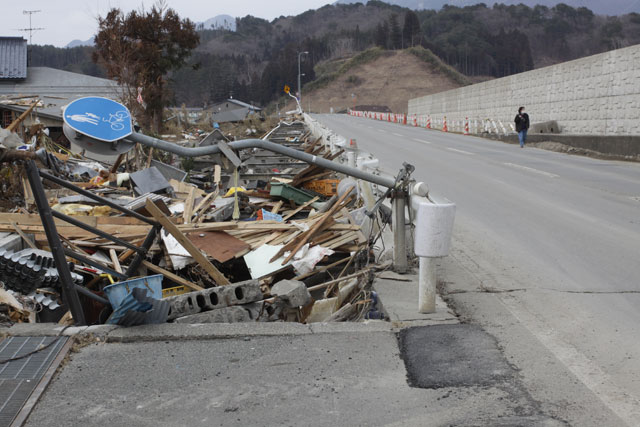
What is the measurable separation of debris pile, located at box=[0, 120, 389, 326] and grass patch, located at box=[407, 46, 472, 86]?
126517 mm

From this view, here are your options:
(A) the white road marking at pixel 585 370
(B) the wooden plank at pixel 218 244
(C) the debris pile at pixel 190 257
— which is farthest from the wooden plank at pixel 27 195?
(A) the white road marking at pixel 585 370

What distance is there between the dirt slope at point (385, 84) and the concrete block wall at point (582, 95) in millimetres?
85671

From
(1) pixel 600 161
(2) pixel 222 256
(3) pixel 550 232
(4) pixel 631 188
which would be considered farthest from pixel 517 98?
(2) pixel 222 256

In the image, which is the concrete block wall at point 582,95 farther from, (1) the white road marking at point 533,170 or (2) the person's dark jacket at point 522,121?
(1) the white road marking at point 533,170

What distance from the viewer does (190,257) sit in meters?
7.34

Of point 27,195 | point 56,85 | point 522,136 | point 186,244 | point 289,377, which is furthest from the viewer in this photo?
point 56,85

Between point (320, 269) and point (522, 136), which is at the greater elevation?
point (522, 136)

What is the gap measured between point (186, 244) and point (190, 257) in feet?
2.28

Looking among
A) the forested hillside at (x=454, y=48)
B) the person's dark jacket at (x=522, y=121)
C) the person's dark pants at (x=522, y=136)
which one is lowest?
the person's dark pants at (x=522, y=136)

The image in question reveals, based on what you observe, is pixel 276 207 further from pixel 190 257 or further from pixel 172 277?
pixel 172 277

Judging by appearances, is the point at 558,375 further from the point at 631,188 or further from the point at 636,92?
the point at 636,92

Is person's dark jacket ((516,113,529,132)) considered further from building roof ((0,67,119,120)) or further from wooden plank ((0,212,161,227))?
wooden plank ((0,212,161,227))

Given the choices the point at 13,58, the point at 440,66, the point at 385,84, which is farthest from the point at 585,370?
the point at 440,66

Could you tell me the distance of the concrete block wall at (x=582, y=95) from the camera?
2220cm
